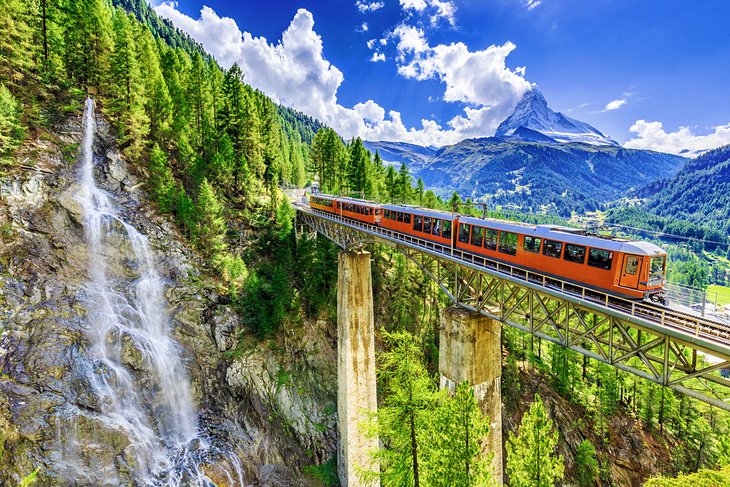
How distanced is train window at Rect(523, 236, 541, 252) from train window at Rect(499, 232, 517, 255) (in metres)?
0.55

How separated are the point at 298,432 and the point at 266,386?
4581 millimetres

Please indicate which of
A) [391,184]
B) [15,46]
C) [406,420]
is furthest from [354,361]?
[15,46]

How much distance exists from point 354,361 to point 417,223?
1216cm

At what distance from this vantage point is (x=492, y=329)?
53.3 feet

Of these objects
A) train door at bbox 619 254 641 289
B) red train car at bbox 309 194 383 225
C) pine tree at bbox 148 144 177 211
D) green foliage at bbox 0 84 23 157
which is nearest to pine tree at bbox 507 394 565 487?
train door at bbox 619 254 641 289

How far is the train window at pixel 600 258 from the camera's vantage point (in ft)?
38.5

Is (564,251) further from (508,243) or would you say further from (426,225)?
(426,225)

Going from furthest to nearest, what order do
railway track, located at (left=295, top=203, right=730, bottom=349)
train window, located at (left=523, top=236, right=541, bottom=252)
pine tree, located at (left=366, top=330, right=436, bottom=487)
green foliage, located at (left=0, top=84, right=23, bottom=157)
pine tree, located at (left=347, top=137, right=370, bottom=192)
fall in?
pine tree, located at (left=347, top=137, right=370, bottom=192) < green foliage, located at (left=0, top=84, right=23, bottom=157) < train window, located at (left=523, top=236, right=541, bottom=252) < pine tree, located at (left=366, top=330, right=436, bottom=487) < railway track, located at (left=295, top=203, right=730, bottom=349)

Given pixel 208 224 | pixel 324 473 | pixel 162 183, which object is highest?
pixel 162 183

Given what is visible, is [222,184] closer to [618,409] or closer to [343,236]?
[343,236]

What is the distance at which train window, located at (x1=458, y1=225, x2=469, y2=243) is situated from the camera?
17719 millimetres

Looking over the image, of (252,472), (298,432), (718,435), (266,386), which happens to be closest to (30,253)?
(266,386)

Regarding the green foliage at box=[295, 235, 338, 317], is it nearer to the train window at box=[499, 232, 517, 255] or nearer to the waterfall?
the waterfall

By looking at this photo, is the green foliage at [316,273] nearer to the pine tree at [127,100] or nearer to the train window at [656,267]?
the pine tree at [127,100]
